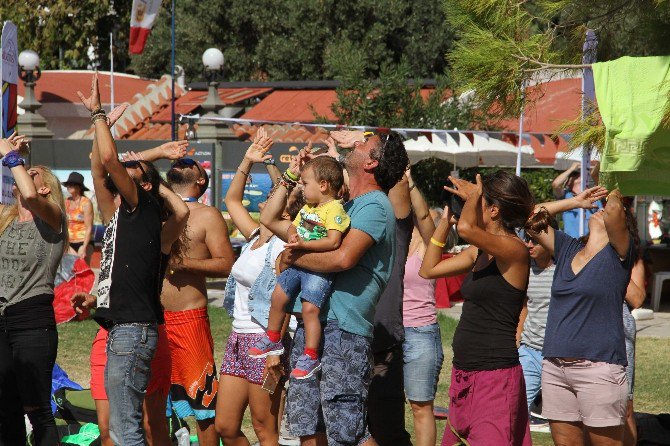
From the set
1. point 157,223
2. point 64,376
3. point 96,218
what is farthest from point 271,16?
point 157,223

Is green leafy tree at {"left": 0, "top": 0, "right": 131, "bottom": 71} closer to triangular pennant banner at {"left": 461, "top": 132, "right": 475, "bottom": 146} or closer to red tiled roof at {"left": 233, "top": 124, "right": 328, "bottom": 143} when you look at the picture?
red tiled roof at {"left": 233, "top": 124, "right": 328, "bottom": 143}

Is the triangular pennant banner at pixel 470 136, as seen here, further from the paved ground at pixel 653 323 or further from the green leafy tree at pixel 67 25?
the green leafy tree at pixel 67 25

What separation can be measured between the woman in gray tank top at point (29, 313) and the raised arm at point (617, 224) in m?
3.10

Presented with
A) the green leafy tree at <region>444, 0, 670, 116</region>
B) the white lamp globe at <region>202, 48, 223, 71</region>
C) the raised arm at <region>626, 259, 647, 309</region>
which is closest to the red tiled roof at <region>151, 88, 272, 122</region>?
the white lamp globe at <region>202, 48, 223, 71</region>

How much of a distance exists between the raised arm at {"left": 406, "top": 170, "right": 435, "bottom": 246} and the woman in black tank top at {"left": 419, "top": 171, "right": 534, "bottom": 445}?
1040mm

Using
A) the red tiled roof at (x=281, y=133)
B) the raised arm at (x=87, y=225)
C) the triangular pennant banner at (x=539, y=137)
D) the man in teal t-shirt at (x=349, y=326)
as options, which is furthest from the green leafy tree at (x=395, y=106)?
the man in teal t-shirt at (x=349, y=326)

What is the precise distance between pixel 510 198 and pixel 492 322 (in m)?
0.62

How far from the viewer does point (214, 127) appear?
1836cm

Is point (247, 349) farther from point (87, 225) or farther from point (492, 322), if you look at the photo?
point (87, 225)

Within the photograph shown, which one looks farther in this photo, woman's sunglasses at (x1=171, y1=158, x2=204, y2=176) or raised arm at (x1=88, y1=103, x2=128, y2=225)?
woman's sunglasses at (x1=171, y1=158, x2=204, y2=176)

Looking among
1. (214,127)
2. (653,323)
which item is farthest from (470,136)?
(214,127)

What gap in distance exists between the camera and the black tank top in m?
4.91

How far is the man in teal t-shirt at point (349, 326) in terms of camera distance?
15.1 feet

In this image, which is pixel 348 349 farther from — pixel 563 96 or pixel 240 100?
pixel 240 100
